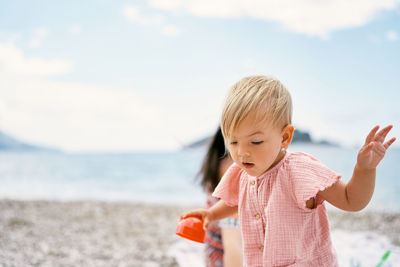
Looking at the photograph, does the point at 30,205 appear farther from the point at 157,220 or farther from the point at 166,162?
the point at 166,162

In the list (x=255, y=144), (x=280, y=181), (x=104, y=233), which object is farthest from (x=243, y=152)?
(x=104, y=233)

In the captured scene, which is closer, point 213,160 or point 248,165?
point 248,165

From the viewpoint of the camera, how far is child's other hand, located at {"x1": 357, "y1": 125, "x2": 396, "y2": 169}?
0.91 m

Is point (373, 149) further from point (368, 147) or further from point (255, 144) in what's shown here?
point (255, 144)

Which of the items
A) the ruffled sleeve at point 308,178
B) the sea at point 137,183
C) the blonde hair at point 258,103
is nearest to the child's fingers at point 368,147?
the ruffled sleeve at point 308,178

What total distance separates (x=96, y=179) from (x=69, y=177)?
0.97 m

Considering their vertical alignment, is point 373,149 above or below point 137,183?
above

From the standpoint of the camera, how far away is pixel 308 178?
1.01m

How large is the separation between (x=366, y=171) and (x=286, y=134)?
23 centimetres

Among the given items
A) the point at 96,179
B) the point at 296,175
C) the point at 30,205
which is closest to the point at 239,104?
the point at 296,175

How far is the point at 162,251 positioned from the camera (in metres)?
3.20

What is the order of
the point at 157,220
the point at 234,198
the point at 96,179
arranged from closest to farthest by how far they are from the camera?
the point at 234,198, the point at 157,220, the point at 96,179

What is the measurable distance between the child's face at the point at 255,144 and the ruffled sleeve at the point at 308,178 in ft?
0.24

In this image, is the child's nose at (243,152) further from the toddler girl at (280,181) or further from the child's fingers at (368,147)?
the child's fingers at (368,147)
